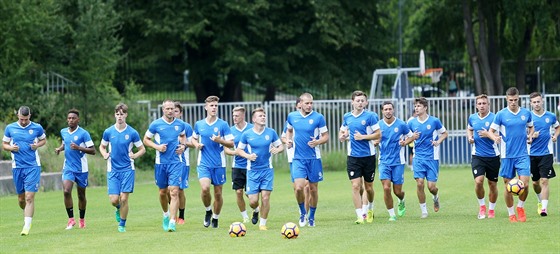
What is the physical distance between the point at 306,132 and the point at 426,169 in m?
3.11

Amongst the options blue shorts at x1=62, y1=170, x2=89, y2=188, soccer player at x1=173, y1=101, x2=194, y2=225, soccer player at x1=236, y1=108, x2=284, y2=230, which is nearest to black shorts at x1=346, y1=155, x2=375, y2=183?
soccer player at x1=236, y1=108, x2=284, y2=230

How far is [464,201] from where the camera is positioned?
26188 mm

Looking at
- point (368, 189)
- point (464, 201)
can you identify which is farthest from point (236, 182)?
point (464, 201)

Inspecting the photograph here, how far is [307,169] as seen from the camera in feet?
68.0

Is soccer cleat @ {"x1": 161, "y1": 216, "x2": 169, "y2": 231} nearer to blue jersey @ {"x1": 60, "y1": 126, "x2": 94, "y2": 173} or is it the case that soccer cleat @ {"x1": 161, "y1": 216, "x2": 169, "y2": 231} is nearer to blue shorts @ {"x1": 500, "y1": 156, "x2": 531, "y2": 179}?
blue jersey @ {"x1": 60, "y1": 126, "x2": 94, "y2": 173}

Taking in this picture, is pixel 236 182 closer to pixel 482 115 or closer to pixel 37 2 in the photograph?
pixel 482 115

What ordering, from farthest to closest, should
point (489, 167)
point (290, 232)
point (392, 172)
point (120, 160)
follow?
1. point (392, 172)
2. point (489, 167)
3. point (120, 160)
4. point (290, 232)

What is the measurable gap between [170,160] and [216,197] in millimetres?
1096

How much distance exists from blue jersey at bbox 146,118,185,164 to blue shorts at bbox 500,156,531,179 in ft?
18.3

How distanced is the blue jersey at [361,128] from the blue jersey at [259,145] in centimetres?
143

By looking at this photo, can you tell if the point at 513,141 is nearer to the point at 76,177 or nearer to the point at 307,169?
the point at 307,169

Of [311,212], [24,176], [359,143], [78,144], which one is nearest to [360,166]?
[359,143]

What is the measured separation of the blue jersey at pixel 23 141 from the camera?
832 inches

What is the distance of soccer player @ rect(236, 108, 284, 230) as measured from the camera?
66.6 feet
